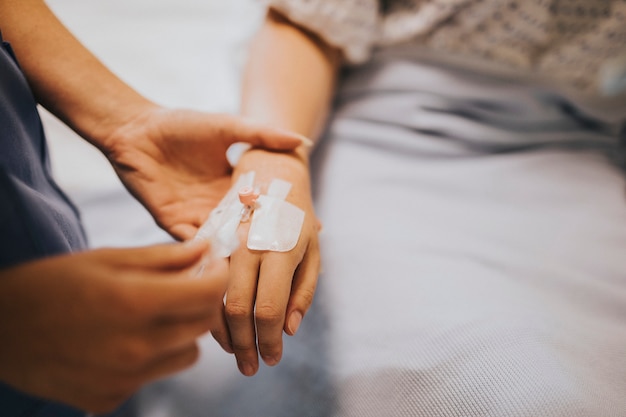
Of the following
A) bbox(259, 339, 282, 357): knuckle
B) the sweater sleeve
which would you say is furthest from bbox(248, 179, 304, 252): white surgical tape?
the sweater sleeve

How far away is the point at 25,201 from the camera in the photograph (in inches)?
16.3

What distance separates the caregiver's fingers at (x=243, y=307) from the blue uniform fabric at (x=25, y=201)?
0.19 m

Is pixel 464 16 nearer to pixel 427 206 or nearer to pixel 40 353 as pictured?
pixel 427 206

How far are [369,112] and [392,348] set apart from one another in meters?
0.48

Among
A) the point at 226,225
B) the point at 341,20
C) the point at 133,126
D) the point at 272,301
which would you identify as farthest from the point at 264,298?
the point at 341,20

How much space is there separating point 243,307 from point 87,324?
196 millimetres

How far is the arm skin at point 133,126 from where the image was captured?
0.61m

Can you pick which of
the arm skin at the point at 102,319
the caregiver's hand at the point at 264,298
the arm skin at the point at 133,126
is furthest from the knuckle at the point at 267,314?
the arm skin at the point at 133,126

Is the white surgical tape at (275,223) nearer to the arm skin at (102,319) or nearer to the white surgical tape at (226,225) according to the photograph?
the white surgical tape at (226,225)

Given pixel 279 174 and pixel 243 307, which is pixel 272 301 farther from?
pixel 279 174

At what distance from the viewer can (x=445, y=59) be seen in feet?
2.78

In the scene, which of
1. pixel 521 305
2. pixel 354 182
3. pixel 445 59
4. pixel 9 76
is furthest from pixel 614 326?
pixel 9 76

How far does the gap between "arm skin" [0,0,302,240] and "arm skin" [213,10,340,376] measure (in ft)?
0.19

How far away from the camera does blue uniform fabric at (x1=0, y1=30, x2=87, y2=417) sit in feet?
1.29
